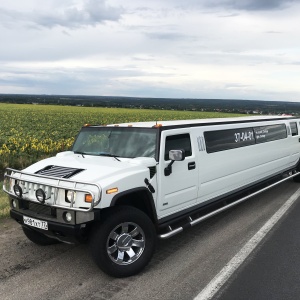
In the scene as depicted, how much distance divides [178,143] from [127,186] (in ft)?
4.42

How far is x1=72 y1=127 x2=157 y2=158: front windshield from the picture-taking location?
510 centimetres

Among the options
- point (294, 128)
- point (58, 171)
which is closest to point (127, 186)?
point (58, 171)

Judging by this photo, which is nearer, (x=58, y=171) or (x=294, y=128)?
(x=58, y=171)

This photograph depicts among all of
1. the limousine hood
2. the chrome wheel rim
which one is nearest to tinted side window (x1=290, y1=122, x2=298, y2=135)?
the limousine hood

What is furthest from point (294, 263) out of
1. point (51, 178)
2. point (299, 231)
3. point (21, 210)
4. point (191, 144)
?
point (21, 210)

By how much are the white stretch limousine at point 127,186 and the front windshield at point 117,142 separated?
→ 0.02 meters

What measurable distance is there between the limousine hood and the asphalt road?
3.83 ft

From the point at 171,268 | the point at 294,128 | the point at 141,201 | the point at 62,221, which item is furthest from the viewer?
the point at 294,128

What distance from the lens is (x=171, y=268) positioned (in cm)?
443

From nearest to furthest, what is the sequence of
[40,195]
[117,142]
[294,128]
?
[40,195] → [117,142] → [294,128]

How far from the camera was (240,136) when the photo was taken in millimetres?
6859

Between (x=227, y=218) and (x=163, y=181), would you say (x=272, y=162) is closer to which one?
A: (x=227, y=218)

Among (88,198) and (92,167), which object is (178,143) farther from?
(88,198)

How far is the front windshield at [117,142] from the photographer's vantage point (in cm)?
510
